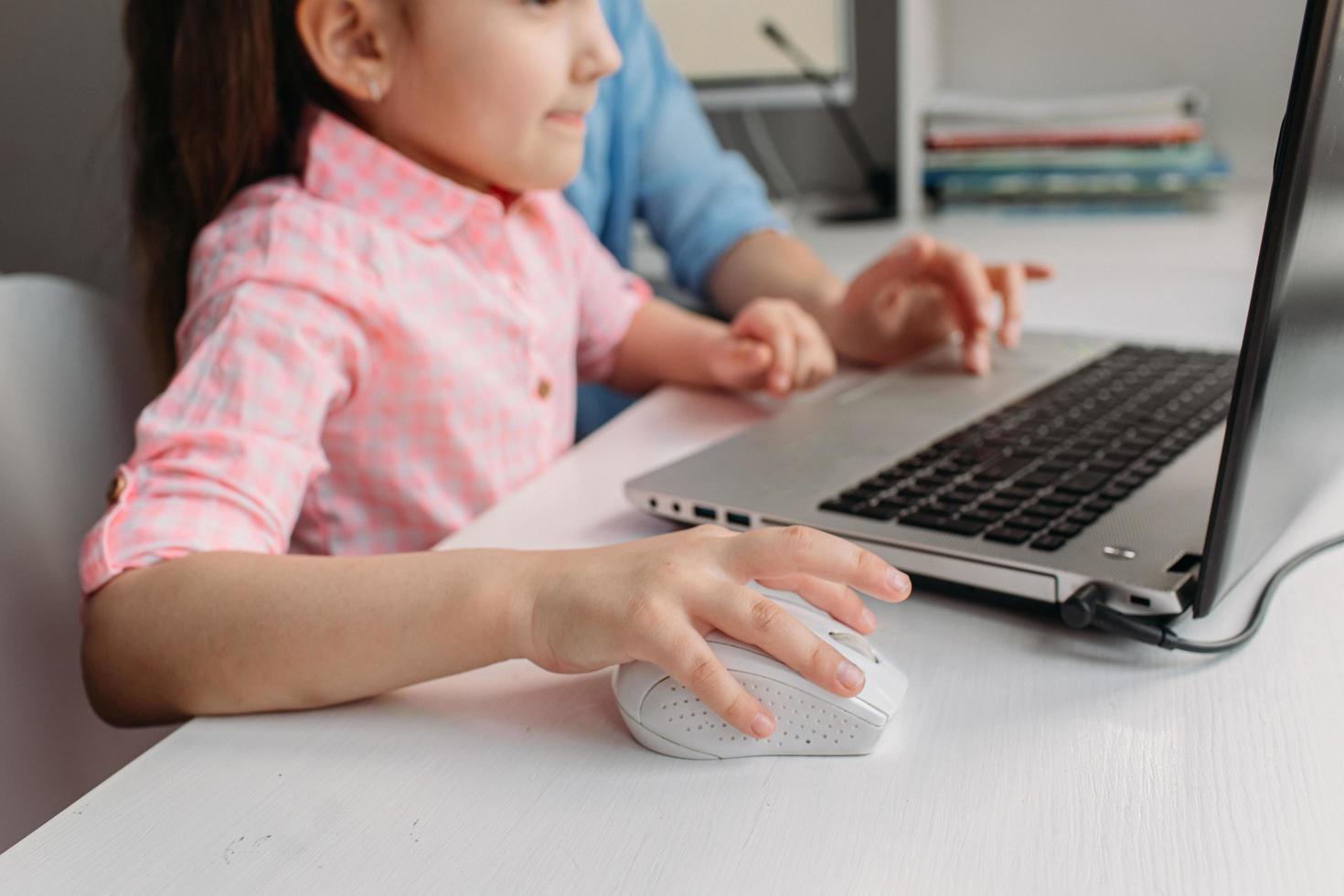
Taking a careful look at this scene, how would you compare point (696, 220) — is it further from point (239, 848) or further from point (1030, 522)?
point (239, 848)

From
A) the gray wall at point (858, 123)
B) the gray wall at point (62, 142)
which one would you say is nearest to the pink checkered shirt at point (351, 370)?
the gray wall at point (62, 142)

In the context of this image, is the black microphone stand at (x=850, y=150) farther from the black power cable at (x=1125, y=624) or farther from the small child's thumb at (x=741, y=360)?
the black power cable at (x=1125, y=624)

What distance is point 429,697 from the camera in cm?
48

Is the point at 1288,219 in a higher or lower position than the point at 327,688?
higher

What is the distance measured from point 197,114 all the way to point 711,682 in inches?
21.0

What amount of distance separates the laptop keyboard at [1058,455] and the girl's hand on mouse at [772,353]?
0.51ft

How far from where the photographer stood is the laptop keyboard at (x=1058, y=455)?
1.76ft

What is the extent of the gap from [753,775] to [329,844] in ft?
0.46

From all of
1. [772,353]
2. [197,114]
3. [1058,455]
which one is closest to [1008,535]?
[1058,455]

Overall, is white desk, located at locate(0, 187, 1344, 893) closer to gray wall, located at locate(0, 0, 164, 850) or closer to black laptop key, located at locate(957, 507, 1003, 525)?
black laptop key, located at locate(957, 507, 1003, 525)

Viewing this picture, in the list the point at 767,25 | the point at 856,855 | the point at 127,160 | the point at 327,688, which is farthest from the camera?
the point at 767,25

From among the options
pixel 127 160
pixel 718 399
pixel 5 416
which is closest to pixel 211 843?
pixel 5 416

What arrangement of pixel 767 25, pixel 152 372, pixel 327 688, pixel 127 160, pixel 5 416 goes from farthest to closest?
pixel 767 25 → pixel 127 160 → pixel 152 372 → pixel 5 416 → pixel 327 688

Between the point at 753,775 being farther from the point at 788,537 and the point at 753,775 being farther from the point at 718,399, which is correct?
the point at 718,399
